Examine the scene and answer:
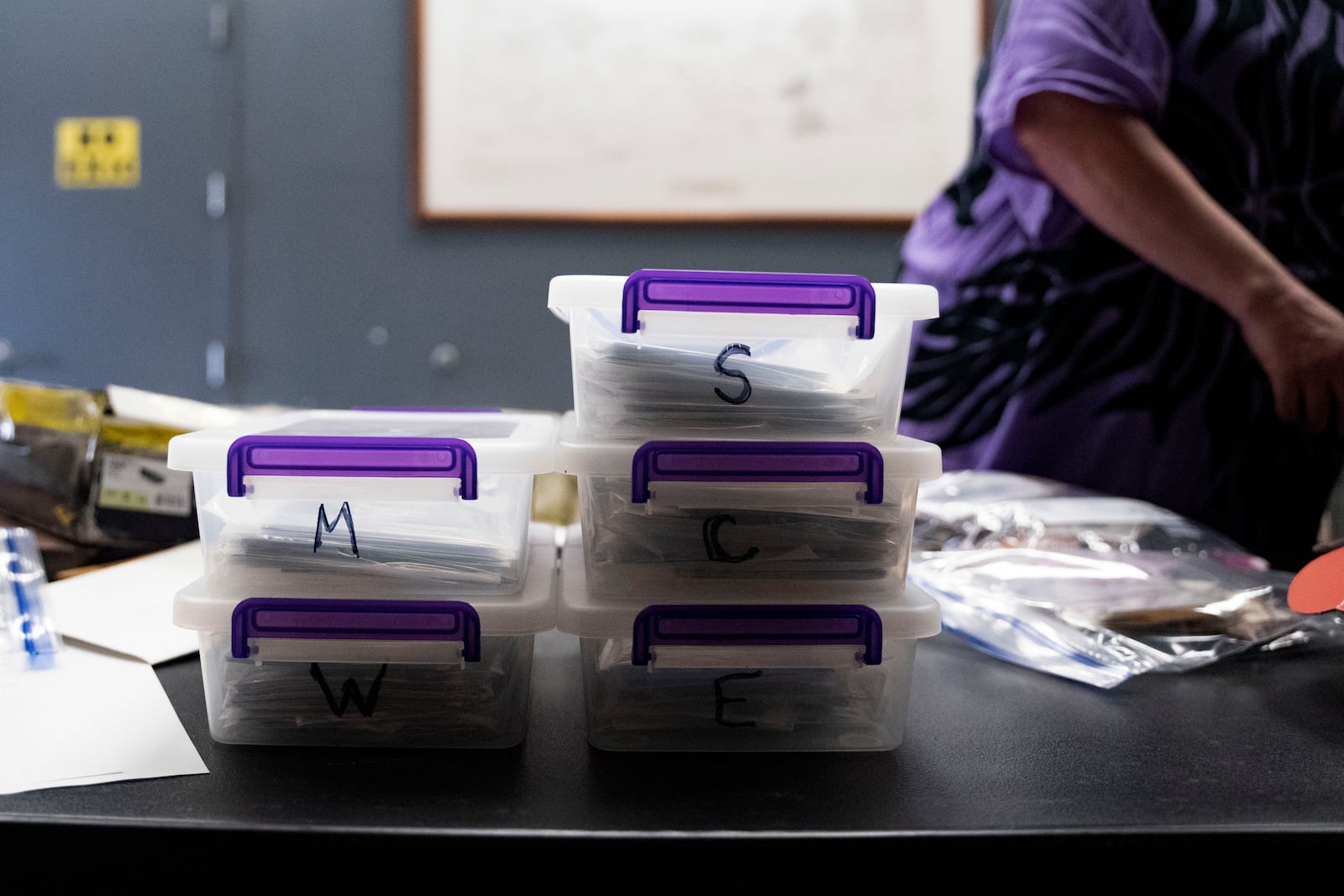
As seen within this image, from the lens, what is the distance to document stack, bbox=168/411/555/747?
42 centimetres

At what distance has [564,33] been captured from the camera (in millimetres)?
1836

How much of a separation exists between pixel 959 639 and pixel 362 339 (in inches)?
63.2

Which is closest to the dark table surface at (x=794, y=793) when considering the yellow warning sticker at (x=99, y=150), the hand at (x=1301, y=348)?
the hand at (x=1301, y=348)

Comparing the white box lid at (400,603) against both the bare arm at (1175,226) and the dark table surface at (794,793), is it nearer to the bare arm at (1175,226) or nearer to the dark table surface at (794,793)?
the dark table surface at (794,793)

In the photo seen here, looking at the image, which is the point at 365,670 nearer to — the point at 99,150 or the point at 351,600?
the point at 351,600

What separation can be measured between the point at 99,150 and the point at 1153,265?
6.65 feet

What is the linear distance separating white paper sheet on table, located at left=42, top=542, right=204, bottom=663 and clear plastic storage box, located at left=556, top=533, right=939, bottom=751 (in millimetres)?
283

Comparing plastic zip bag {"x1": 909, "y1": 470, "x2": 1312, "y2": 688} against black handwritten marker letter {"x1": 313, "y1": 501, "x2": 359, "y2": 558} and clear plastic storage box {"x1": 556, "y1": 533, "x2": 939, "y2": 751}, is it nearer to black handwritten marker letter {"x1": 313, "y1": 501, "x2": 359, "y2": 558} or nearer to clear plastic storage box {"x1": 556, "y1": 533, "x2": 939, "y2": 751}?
clear plastic storage box {"x1": 556, "y1": 533, "x2": 939, "y2": 751}

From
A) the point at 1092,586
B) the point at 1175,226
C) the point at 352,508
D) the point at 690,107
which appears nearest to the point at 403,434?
the point at 352,508

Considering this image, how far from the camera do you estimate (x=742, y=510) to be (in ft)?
1.43

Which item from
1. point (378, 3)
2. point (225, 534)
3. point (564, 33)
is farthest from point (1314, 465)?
point (378, 3)

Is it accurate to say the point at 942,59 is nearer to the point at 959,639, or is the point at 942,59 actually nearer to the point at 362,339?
the point at 362,339

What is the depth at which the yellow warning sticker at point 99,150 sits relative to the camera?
188 cm

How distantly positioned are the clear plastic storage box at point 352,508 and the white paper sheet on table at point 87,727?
0.08 meters
